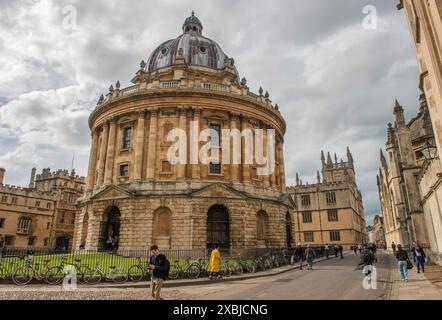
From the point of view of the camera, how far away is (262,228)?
94.3 feet

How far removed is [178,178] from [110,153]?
8.22 meters

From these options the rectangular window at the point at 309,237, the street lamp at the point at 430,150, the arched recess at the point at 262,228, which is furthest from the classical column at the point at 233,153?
the rectangular window at the point at 309,237

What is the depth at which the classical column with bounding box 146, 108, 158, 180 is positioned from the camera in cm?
2712

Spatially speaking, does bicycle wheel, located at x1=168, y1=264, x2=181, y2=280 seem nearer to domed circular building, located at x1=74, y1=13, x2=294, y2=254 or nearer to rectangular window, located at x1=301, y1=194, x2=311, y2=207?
domed circular building, located at x1=74, y1=13, x2=294, y2=254

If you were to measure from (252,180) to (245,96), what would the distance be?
873cm

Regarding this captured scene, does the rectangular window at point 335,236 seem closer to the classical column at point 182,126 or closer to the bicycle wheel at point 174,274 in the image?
the classical column at point 182,126

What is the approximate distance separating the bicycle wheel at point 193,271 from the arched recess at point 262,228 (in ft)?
44.4

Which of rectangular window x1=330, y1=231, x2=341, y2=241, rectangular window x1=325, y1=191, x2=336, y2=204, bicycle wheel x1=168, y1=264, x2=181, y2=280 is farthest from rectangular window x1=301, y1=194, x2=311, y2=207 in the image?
bicycle wheel x1=168, y1=264, x2=181, y2=280

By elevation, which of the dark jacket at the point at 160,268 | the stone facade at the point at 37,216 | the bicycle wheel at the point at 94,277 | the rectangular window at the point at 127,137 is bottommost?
the bicycle wheel at the point at 94,277

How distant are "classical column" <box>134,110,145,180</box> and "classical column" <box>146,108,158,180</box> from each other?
832 millimetres

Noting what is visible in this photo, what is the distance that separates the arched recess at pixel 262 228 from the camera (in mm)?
27938

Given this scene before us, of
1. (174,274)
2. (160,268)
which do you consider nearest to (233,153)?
(174,274)

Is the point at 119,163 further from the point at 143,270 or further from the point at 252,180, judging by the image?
the point at 143,270

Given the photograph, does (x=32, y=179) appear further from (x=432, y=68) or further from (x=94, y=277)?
(x=432, y=68)
